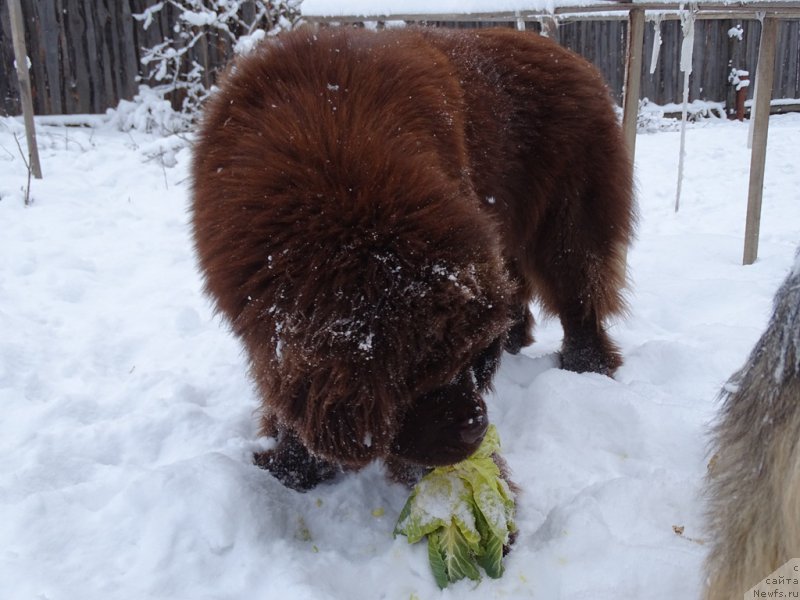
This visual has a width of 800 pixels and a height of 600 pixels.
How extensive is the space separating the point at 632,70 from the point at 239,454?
2999 mm

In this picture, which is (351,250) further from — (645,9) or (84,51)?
(84,51)

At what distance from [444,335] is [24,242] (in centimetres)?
370

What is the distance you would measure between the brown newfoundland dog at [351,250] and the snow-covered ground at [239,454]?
0.35m

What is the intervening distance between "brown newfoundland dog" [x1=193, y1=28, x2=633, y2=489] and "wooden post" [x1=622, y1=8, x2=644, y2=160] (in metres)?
1.76

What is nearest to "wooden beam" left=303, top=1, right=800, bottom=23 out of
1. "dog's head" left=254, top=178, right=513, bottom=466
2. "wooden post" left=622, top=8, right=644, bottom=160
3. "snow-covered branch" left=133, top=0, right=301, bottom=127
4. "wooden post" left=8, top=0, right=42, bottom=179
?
"wooden post" left=622, top=8, right=644, bottom=160

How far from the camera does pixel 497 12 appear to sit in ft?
13.2

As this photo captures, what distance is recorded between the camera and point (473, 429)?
1.71 meters

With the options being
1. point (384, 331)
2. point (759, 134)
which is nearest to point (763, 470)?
point (384, 331)

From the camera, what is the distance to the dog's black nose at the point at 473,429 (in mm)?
1698

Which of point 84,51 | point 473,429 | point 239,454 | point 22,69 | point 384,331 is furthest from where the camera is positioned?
point 84,51

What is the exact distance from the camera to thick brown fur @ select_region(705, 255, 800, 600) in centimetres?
114

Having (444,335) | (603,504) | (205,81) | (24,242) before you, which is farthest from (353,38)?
(205,81)

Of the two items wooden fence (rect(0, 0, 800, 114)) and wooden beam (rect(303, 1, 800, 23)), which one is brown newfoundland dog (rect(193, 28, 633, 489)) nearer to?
wooden beam (rect(303, 1, 800, 23))

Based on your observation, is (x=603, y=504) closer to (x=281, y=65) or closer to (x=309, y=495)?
(x=309, y=495)
